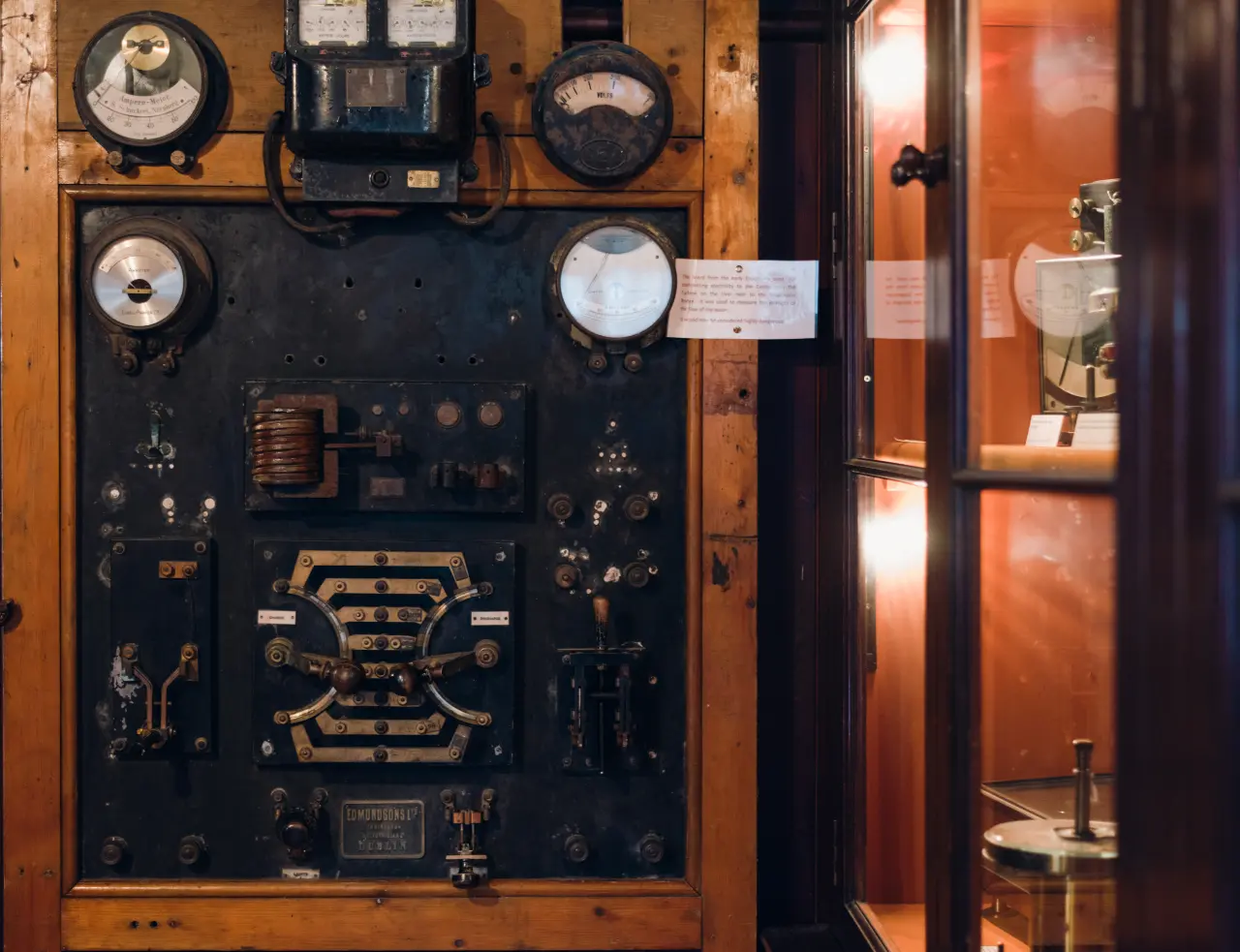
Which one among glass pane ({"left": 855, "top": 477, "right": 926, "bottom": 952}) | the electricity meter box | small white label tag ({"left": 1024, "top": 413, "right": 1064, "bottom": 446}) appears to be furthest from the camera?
the electricity meter box

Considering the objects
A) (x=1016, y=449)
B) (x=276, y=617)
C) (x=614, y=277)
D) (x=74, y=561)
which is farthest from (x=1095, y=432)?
(x=74, y=561)

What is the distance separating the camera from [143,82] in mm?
1875

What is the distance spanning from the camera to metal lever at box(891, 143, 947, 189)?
1.33 metres

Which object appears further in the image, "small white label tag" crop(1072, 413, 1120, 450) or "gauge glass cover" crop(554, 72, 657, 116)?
"gauge glass cover" crop(554, 72, 657, 116)

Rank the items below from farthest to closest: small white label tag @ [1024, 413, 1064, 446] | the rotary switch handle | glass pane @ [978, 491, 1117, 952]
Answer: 1. the rotary switch handle
2. small white label tag @ [1024, 413, 1064, 446]
3. glass pane @ [978, 491, 1117, 952]

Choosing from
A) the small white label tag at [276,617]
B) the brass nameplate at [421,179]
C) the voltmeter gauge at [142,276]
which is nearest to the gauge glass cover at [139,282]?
the voltmeter gauge at [142,276]

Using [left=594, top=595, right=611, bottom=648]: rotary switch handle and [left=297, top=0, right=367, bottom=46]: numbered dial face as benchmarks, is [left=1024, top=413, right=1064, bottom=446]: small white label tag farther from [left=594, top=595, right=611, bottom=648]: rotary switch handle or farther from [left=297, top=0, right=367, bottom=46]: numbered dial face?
[left=297, top=0, right=367, bottom=46]: numbered dial face

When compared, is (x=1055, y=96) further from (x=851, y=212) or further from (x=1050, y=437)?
(x=851, y=212)

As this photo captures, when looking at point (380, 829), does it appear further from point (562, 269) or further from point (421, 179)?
point (421, 179)

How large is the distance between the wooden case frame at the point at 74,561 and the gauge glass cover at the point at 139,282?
8cm

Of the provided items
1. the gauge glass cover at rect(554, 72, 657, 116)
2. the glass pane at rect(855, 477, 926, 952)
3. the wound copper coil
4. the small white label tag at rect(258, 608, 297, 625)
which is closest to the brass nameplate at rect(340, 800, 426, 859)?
the small white label tag at rect(258, 608, 297, 625)

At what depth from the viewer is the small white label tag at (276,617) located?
1.92m

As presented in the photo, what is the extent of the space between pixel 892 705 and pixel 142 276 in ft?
5.07

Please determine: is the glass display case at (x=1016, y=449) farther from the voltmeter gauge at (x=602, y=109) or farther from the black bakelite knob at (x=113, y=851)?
the black bakelite knob at (x=113, y=851)
